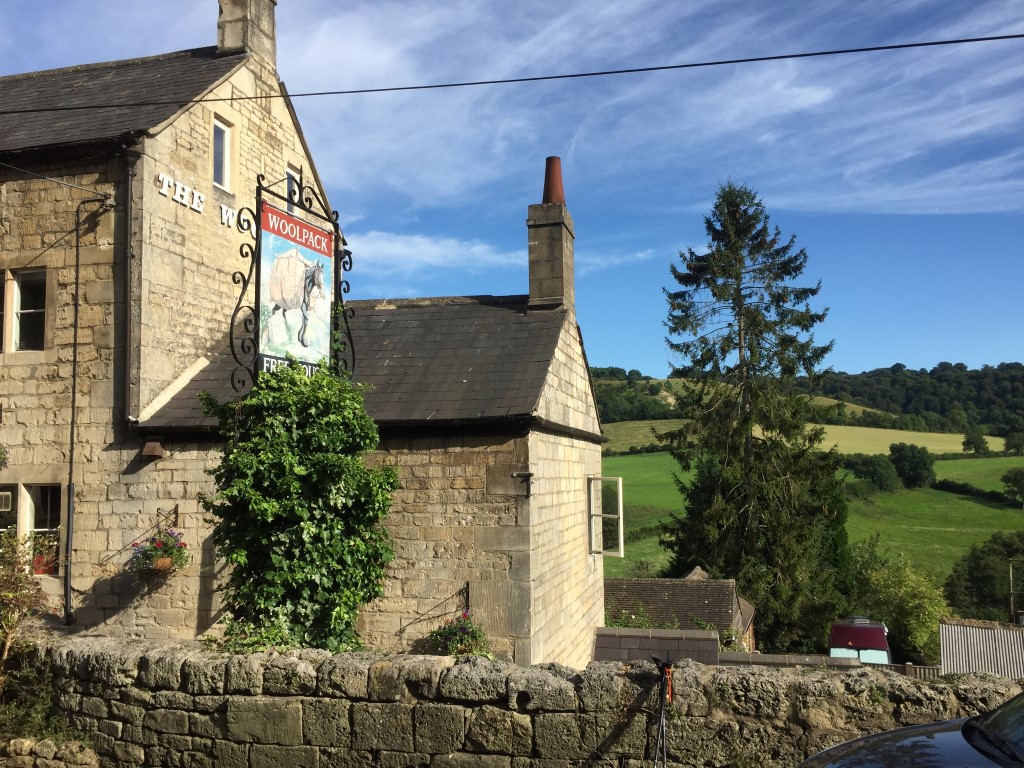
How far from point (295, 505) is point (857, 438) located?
6695 cm

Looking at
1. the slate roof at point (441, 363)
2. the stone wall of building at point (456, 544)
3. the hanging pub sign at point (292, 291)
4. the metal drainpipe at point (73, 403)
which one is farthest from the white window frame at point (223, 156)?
the stone wall of building at point (456, 544)

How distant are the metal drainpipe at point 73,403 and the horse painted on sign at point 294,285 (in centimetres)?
415

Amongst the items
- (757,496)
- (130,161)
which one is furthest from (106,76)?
(757,496)

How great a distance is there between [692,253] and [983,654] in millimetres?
18209

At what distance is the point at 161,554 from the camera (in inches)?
406

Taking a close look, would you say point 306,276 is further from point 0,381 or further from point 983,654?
point 983,654

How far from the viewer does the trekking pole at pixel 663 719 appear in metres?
4.82

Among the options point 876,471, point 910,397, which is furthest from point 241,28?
point 910,397

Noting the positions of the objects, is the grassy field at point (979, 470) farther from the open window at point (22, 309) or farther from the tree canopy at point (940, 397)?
the open window at point (22, 309)

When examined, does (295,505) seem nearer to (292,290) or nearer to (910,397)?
(292,290)

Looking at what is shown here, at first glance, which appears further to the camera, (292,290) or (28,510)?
(28,510)

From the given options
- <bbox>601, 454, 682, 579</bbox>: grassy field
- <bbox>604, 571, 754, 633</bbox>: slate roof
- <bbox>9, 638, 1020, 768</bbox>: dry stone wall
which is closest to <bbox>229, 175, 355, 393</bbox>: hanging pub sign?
<bbox>9, 638, 1020, 768</bbox>: dry stone wall

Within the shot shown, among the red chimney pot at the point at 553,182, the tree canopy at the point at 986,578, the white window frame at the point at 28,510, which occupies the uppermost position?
the red chimney pot at the point at 553,182

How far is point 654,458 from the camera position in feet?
206
